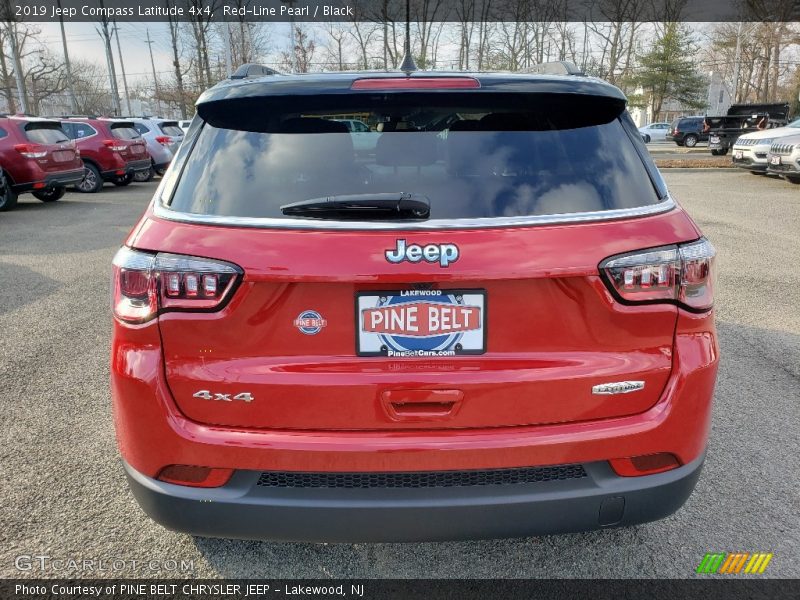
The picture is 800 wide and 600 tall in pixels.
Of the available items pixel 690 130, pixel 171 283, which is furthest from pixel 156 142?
pixel 690 130

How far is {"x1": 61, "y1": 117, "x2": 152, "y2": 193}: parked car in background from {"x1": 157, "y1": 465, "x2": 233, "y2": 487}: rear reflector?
15020mm

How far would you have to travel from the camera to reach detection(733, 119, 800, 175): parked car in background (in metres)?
15.4

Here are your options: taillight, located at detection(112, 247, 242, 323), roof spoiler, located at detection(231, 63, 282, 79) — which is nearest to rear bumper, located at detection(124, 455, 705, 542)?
taillight, located at detection(112, 247, 242, 323)

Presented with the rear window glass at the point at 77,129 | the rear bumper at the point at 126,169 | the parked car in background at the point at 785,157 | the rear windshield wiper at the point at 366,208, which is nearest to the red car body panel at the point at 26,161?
the rear window glass at the point at 77,129

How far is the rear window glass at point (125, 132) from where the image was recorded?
15475 millimetres

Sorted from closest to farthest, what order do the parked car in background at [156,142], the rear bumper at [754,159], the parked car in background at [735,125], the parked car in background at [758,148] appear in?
the parked car in background at [758,148], the rear bumper at [754,159], the parked car in background at [156,142], the parked car in background at [735,125]

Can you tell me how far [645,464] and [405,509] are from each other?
775 millimetres

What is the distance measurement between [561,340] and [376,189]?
0.72 metres

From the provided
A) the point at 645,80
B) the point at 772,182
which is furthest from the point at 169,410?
the point at 645,80

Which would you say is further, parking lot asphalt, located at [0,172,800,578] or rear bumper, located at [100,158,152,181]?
rear bumper, located at [100,158,152,181]

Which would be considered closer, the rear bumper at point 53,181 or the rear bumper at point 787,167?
the rear bumper at point 53,181

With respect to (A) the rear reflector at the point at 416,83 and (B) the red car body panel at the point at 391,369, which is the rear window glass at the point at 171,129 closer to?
(A) the rear reflector at the point at 416,83

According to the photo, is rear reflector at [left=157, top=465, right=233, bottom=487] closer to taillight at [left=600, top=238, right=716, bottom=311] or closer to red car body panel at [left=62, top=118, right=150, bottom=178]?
taillight at [left=600, top=238, right=716, bottom=311]

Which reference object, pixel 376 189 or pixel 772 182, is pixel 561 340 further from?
pixel 772 182
